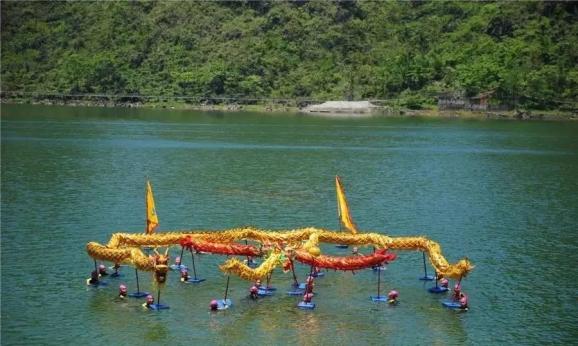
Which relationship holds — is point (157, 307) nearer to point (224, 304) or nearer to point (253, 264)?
point (224, 304)

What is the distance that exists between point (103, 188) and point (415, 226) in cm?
3643

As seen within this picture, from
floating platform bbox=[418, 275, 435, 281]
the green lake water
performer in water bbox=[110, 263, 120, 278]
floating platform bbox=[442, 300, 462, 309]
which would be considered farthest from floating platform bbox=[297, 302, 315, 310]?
performer in water bbox=[110, 263, 120, 278]

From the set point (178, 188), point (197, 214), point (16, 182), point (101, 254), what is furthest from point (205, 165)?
point (101, 254)

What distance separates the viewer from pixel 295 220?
7331 centimetres

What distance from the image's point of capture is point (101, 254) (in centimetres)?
4888

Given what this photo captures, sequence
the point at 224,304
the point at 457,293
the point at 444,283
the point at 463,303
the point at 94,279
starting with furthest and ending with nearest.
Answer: the point at 444,283
the point at 94,279
the point at 457,293
the point at 463,303
the point at 224,304

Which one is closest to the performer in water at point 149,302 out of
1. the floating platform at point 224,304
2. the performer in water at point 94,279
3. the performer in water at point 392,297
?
the floating platform at point 224,304

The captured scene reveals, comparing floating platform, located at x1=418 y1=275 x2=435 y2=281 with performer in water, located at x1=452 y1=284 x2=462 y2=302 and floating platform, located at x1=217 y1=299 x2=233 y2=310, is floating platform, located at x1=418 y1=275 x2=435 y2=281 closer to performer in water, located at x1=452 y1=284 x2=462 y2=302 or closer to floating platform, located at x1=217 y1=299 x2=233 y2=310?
performer in water, located at x1=452 y1=284 x2=462 y2=302

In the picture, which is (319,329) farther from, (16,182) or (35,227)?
(16,182)

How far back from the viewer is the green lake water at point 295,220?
45941mm

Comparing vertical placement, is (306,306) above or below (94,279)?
below

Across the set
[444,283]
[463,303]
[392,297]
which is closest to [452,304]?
[463,303]

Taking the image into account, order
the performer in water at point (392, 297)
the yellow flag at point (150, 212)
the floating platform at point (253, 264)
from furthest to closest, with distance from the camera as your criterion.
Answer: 1. the yellow flag at point (150, 212)
2. the floating platform at point (253, 264)
3. the performer in water at point (392, 297)

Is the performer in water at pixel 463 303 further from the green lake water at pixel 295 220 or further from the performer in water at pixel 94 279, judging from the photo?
the performer in water at pixel 94 279
